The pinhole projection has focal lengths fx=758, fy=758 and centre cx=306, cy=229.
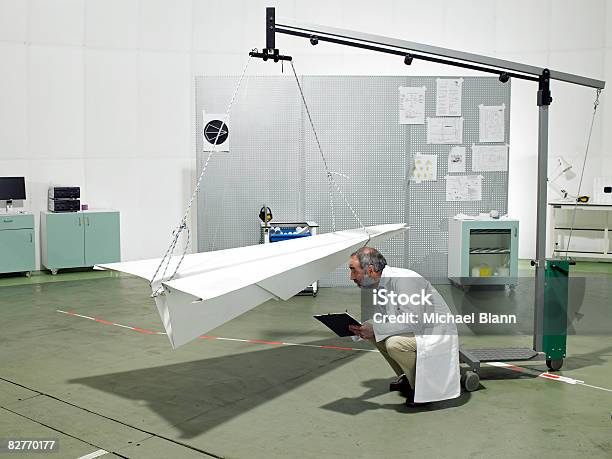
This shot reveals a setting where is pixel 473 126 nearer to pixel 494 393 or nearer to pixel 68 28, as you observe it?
pixel 494 393

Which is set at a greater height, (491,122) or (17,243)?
(491,122)

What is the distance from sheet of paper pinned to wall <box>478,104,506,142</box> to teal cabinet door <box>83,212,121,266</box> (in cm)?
455

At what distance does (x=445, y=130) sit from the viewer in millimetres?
8594

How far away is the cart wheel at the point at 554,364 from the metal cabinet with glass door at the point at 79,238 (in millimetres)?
5906

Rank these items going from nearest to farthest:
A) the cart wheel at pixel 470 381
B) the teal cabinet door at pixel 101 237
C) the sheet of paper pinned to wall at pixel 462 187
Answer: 1. the cart wheel at pixel 470 381
2. the sheet of paper pinned to wall at pixel 462 187
3. the teal cabinet door at pixel 101 237

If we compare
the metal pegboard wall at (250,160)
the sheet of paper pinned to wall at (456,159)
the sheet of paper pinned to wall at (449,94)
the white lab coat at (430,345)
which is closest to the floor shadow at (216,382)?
the white lab coat at (430,345)

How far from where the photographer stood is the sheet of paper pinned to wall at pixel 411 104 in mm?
8555

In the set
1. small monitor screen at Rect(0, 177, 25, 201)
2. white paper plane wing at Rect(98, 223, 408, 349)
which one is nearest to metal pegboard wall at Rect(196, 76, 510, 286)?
small monitor screen at Rect(0, 177, 25, 201)

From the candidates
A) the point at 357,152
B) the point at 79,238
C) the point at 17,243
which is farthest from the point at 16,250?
the point at 357,152

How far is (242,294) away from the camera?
4.23 meters

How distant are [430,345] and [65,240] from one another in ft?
20.0

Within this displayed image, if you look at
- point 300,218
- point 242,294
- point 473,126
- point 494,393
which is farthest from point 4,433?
point 473,126

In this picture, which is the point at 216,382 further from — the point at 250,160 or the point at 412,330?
the point at 250,160

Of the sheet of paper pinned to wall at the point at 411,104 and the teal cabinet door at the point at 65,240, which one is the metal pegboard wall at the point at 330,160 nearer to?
the sheet of paper pinned to wall at the point at 411,104
